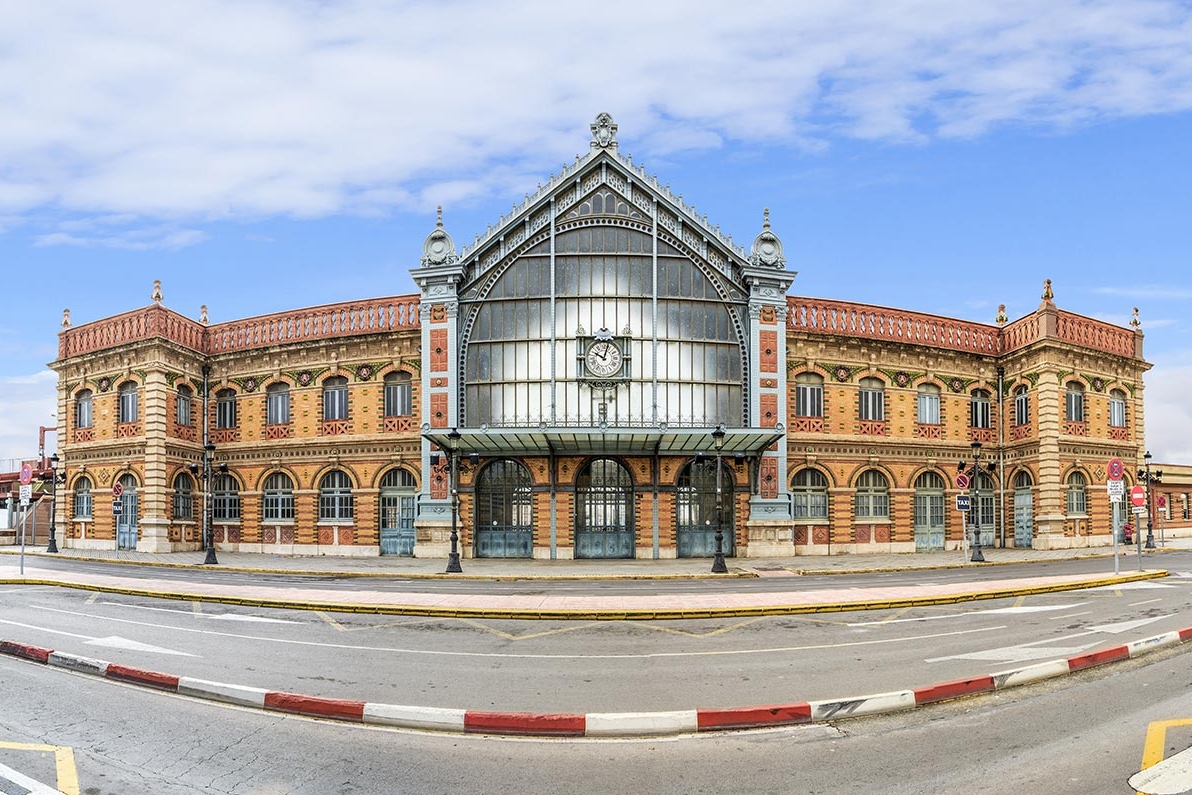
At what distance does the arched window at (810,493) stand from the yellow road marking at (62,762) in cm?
3249

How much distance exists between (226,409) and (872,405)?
31074 millimetres

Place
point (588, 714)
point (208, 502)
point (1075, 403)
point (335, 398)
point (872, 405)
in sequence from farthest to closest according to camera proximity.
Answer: point (1075, 403) → point (335, 398) → point (872, 405) → point (208, 502) → point (588, 714)

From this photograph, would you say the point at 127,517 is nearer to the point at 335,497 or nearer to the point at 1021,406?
the point at 335,497

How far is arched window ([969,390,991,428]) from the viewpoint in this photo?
137 ft

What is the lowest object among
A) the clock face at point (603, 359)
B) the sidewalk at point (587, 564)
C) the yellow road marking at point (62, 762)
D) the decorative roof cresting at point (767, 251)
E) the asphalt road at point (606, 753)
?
the sidewalk at point (587, 564)

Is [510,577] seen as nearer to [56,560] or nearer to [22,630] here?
[22,630]

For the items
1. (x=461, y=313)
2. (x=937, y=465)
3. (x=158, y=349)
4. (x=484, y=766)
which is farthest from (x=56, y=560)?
(x=937, y=465)

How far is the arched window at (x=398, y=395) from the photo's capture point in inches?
1513

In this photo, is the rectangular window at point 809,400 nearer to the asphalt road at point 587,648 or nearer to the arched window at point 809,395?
the arched window at point 809,395

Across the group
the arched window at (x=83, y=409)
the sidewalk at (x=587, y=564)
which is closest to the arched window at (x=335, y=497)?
the sidewalk at (x=587, y=564)

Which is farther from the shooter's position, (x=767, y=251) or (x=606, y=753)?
(x=767, y=251)

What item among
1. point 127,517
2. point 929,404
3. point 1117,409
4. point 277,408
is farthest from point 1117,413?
point 127,517

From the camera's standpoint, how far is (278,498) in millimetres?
40344

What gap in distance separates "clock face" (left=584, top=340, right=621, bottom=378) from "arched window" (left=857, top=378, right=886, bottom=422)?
38.3 feet
